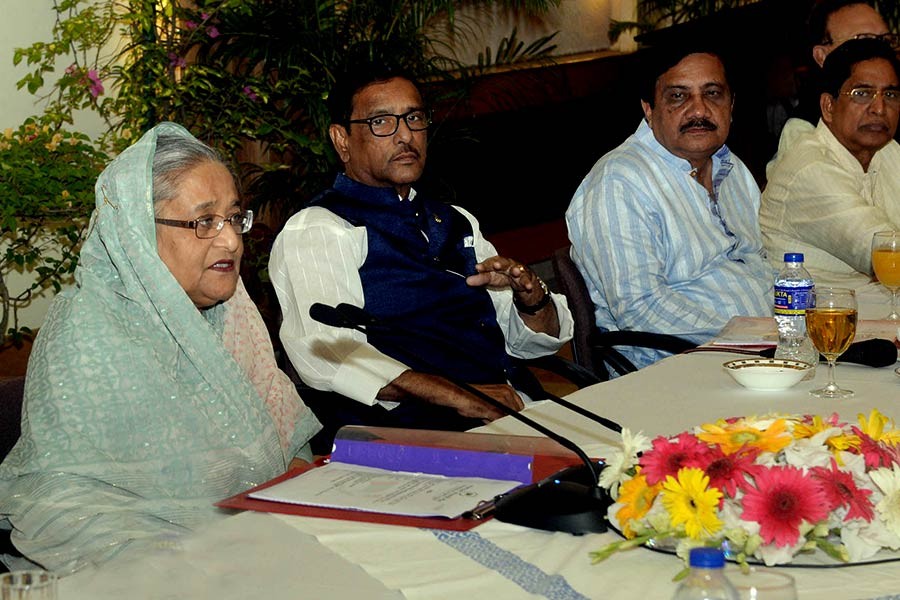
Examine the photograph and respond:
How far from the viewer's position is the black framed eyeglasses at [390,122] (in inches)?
130

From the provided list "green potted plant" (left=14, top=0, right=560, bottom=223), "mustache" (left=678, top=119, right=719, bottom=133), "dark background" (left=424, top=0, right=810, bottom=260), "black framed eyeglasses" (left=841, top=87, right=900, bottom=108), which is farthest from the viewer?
"dark background" (left=424, top=0, right=810, bottom=260)

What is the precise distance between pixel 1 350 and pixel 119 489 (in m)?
2.54

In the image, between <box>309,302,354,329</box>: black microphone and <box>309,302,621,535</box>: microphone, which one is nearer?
<box>309,302,621,535</box>: microphone

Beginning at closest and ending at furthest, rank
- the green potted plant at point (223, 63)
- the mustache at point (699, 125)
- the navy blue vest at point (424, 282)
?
1. the navy blue vest at point (424, 282)
2. the mustache at point (699, 125)
3. the green potted plant at point (223, 63)

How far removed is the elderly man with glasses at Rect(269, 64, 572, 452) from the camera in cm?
300

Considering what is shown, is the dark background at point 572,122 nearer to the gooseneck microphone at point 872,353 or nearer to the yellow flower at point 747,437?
the gooseneck microphone at point 872,353

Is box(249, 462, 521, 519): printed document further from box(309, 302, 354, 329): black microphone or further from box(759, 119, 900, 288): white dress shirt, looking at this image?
box(759, 119, 900, 288): white dress shirt

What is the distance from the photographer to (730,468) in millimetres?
1493

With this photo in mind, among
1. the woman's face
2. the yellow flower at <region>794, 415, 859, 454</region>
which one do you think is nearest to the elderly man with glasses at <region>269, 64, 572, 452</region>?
the woman's face

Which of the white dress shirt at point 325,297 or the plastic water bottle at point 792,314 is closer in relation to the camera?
the plastic water bottle at point 792,314

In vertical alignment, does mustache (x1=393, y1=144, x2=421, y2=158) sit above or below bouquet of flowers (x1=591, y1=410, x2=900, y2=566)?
above

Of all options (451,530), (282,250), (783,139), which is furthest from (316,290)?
(783,139)

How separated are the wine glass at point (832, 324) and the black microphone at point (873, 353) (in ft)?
0.67

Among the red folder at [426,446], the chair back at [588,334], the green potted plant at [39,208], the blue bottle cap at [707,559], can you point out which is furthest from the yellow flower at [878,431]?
the green potted plant at [39,208]
